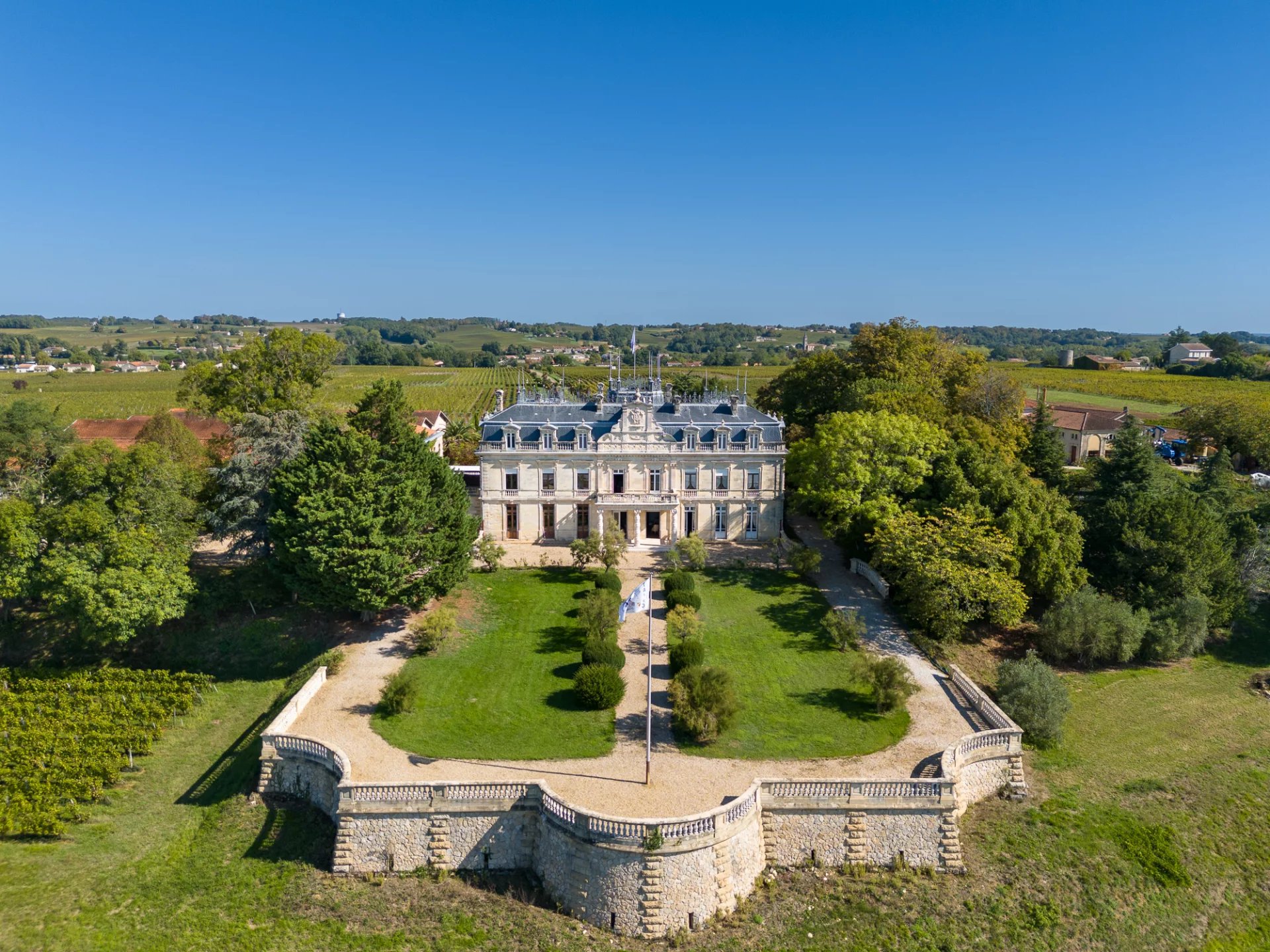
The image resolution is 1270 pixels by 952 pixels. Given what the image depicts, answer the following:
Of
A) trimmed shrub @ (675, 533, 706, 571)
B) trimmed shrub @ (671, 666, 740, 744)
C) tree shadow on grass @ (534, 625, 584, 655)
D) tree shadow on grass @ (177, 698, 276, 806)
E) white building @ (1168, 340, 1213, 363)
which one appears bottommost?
tree shadow on grass @ (177, 698, 276, 806)

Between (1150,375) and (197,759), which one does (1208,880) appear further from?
(1150,375)

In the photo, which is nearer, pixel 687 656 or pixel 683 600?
pixel 687 656

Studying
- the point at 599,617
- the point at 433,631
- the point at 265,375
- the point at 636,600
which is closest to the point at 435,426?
the point at 265,375

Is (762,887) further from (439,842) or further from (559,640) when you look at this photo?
(559,640)

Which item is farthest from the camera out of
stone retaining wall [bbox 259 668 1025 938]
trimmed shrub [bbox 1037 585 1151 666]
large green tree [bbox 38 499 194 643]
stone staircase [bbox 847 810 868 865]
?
trimmed shrub [bbox 1037 585 1151 666]

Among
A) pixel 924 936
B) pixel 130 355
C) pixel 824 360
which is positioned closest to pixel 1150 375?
pixel 824 360

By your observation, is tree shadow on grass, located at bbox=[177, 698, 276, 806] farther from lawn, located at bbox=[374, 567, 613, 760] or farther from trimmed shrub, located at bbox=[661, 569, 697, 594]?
trimmed shrub, located at bbox=[661, 569, 697, 594]

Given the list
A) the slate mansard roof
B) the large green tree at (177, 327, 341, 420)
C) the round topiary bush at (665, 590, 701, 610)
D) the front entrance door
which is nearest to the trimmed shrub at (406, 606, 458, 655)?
the round topiary bush at (665, 590, 701, 610)

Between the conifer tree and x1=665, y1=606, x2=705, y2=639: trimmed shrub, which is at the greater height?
the conifer tree
